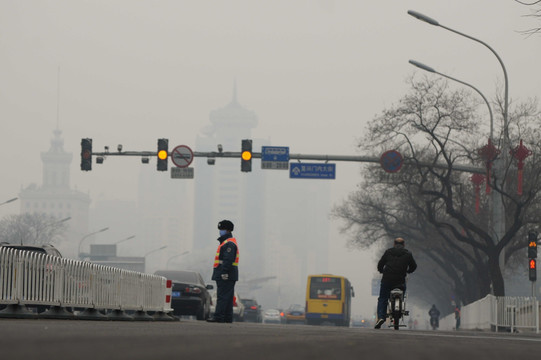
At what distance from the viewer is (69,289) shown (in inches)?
728

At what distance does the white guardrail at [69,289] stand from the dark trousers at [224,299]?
79.2 inches

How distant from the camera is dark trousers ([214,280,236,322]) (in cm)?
1966

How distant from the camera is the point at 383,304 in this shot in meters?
21.1

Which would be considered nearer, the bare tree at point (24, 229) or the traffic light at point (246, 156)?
the traffic light at point (246, 156)

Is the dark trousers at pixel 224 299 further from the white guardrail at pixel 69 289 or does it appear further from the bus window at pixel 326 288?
the bus window at pixel 326 288

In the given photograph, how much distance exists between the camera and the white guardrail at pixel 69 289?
17.1 m

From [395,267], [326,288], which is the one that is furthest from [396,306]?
[326,288]

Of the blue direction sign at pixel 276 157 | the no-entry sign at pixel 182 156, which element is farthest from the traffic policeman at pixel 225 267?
the blue direction sign at pixel 276 157

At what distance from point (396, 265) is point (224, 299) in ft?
11.2

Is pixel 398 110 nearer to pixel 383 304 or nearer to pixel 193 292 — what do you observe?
pixel 193 292

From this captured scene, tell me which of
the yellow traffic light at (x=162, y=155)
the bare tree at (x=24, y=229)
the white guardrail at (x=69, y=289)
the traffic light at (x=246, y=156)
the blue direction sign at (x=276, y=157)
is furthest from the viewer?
the bare tree at (x=24, y=229)

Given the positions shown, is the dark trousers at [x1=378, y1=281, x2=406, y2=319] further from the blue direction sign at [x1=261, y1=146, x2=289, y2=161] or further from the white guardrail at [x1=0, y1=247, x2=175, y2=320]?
the blue direction sign at [x1=261, y1=146, x2=289, y2=161]

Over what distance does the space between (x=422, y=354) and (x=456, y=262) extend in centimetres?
5401

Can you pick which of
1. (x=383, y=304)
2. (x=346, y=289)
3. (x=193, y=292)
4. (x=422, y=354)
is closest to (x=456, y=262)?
(x=346, y=289)
